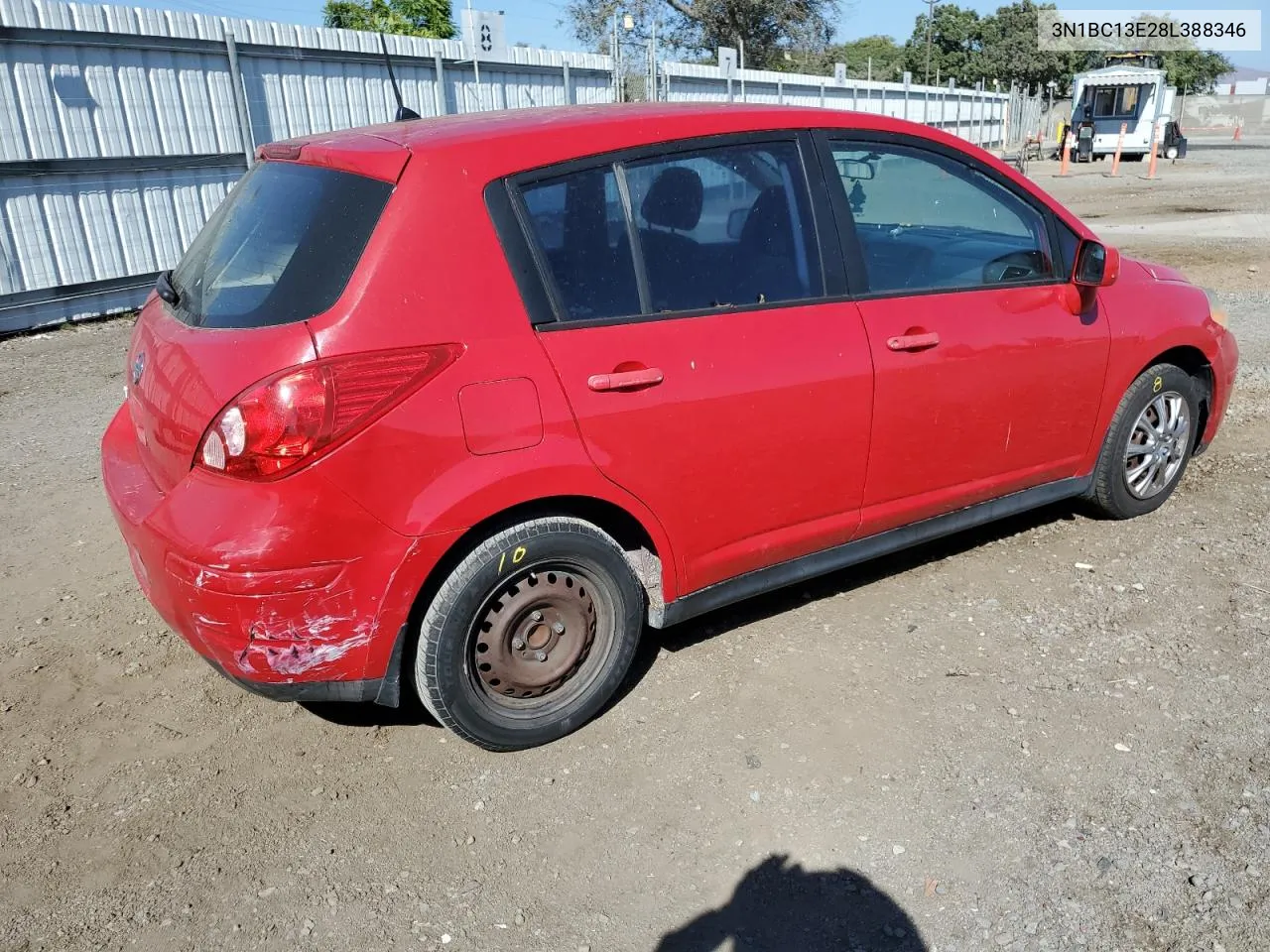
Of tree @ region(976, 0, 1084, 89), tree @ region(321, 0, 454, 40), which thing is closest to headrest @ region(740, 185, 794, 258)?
tree @ region(321, 0, 454, 40)

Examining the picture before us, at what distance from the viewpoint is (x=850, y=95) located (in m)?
26.0

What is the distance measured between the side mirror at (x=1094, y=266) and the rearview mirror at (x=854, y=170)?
0.94 m

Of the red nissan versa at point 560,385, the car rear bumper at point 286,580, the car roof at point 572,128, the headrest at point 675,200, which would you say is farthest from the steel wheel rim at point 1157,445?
the car rear bumper at point 286,580

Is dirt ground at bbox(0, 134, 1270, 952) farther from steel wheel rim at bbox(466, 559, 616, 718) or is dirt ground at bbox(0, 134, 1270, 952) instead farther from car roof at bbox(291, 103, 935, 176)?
car roof at bbox(291, 103, 935, 176)

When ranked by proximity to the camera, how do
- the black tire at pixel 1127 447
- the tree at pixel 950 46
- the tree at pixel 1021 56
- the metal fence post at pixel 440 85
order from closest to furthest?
the black tire at pixel 1127 447 < the metal fence post at pixel 440 85 < the tree at pixel 1021 56 < the tree at pixel 950 46

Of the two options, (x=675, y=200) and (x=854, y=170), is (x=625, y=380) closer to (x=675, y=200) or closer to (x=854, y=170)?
(x=675, y=200)

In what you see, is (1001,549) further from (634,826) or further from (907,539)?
(634,826)

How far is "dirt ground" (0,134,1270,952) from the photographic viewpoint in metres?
2.46

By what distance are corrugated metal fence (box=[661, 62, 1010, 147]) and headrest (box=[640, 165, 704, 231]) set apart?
11.6ft

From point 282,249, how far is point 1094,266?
2968mm

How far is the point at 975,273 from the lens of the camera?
3789 millimetres

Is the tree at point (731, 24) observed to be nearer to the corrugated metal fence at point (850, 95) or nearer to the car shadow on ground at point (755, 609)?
the corrugated metal fence at point (850, 95)

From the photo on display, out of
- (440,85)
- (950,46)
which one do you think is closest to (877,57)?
(950,46)

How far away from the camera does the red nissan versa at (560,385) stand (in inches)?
103
